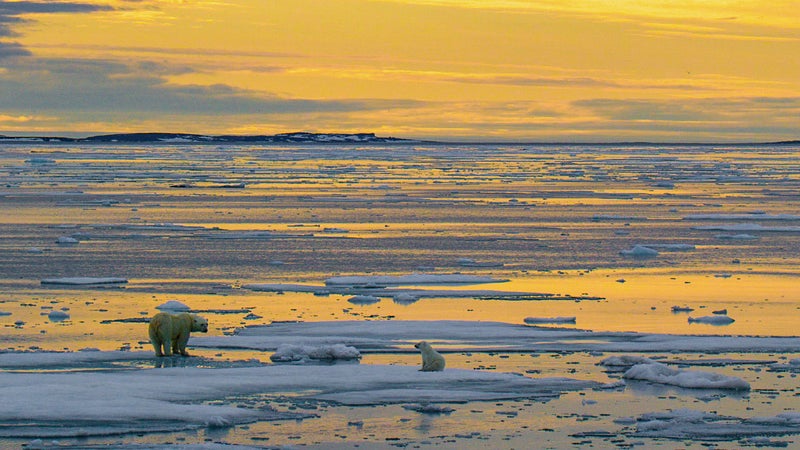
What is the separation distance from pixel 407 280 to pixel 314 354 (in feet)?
A: 17.5

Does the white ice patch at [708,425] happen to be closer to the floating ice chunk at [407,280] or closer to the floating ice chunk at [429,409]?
the floating ice chunk at [429,409]

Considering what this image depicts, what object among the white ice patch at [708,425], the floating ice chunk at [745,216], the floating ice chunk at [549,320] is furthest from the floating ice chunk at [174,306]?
the floating ice chunk at [745,216]

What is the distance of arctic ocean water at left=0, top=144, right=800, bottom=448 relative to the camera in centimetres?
829

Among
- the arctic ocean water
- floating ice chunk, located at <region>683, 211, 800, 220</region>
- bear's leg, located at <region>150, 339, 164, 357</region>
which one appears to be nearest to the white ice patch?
the arctic ocean water

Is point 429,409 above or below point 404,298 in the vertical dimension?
below

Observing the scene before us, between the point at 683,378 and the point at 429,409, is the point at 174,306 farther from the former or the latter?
the point at 683,378

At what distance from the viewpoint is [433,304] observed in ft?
46.3

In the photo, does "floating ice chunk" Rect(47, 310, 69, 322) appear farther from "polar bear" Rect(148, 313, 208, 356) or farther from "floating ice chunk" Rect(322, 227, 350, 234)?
"floating ice chunk" Rect(322, 227, 350, 234)

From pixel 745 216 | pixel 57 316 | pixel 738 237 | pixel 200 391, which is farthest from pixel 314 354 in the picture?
pixel 745 216

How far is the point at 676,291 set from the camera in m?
15.3

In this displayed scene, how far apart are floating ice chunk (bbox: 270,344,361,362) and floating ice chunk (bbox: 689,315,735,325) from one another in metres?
3.84

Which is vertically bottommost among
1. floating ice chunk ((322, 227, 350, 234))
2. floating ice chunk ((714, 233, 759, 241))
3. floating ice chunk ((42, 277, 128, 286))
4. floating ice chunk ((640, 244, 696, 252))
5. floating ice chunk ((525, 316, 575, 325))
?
floating ice chunk ((525, 316, 575, 325))

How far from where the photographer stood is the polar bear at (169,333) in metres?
10.8

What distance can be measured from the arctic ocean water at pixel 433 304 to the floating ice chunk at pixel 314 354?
0.43 feet
